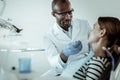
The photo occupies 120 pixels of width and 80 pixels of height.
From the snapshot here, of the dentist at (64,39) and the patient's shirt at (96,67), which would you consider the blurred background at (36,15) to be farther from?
the patient's shirt at (96,67)

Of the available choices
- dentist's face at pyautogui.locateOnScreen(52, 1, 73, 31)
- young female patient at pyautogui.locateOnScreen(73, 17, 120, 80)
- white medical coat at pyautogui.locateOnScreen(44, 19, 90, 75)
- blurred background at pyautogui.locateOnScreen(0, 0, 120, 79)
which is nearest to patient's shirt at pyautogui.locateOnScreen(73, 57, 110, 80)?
young female patient at pyautogui.locateOnScreen(73, 17, 120, 80)

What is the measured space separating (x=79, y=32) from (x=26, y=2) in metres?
0.70

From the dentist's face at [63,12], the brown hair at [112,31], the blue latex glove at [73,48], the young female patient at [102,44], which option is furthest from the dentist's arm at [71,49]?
the dentist's face at [63,12]

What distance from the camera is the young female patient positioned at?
138 centimetres

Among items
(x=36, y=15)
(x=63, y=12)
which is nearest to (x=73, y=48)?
(x=63, y=12)

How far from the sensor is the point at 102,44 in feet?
4.86

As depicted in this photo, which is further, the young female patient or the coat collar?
the coat collar

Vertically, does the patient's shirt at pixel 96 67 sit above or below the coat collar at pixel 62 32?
below

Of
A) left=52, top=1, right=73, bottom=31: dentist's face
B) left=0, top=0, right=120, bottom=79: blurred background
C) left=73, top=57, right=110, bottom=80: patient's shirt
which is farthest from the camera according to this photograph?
left=0, top=0, right=120, bottom=79: blurred background

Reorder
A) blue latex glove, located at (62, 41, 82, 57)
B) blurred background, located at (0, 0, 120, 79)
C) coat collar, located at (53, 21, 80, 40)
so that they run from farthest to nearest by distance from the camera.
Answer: blurred background, located at (0, 0, 120, 79) → coat collar, located at (53, 21, 80, 40) → blue latex glove, located at (62, 41, 82, 57)

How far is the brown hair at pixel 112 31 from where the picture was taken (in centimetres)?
143

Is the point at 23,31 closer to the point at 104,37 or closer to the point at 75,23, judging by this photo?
the point at 75,23

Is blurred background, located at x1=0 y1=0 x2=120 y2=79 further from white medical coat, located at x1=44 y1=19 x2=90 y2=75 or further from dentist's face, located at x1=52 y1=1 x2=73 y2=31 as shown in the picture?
dentist's face, located at x1=52 y1=1 x2=73 y2=31

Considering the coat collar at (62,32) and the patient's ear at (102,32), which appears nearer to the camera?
the patient's ear at (102,32)
